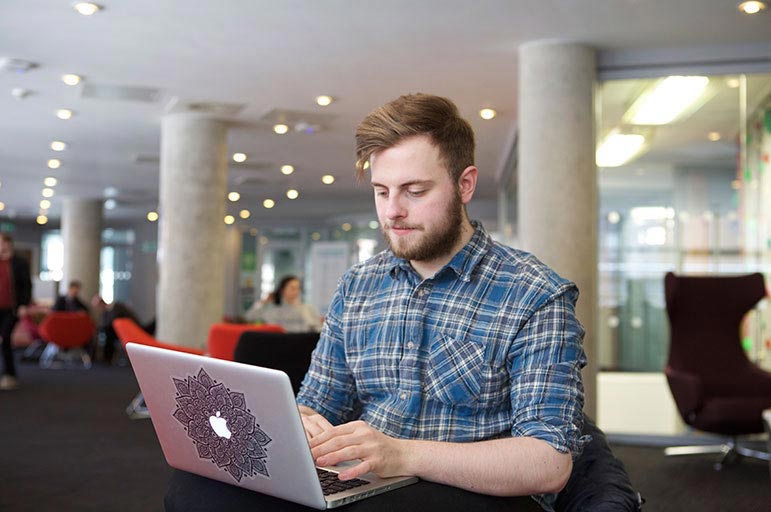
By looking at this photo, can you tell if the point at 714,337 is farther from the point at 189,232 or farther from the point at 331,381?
the point at 189,232

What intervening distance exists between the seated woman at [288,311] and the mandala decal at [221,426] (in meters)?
7.09

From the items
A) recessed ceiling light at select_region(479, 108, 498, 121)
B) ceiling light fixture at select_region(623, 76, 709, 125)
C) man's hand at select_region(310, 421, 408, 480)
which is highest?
recessed ceiling light at select_region(479, 108, 498, 121)

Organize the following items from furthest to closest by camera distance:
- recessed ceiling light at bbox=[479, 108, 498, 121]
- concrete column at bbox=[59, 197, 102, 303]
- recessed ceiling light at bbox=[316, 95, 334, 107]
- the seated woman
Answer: concrete column at bbox=[59, 197, 102, 303]
recessed ceiling light at bbox=[479, 108, 498, 121]
the seated woman
recessed ceiling light at bbox=[316, 95, 334, 107]

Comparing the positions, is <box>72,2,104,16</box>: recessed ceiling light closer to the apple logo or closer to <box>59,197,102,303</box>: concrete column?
the apple logo

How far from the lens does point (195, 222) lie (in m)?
9.30

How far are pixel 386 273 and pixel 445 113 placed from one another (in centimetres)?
40

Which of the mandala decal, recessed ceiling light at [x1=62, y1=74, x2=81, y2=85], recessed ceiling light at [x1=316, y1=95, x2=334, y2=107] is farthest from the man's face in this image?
recessed ceiling light at [x1=316, y1=95, x2=334, y2=107]

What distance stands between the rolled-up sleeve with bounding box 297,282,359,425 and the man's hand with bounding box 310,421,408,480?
433 millimetres

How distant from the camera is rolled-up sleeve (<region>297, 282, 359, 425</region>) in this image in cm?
200

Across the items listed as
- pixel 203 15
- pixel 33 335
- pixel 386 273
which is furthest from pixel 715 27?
pixel 33 335

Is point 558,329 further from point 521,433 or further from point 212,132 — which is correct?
point 212,132

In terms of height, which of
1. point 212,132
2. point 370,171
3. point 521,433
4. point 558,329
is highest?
point 212,132

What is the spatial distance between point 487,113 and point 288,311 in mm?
2852

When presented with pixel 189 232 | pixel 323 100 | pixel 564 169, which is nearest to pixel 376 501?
pixel 564 169
